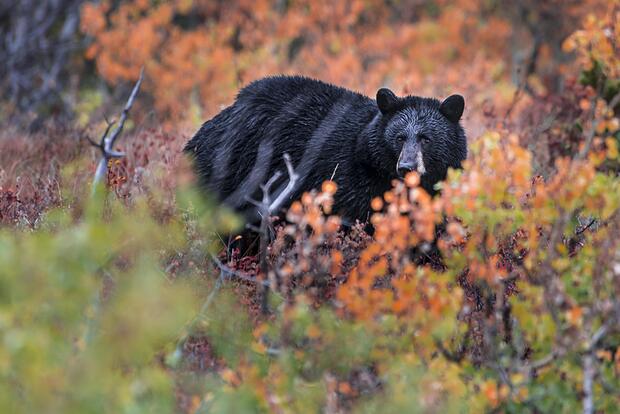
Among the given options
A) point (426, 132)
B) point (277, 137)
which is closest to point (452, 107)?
point (426, 132)

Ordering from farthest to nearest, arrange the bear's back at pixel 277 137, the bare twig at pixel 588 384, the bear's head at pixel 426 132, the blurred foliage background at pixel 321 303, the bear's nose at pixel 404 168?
1. the bear's back at pixel 277 137
2. the bear's head at pixel 426 132
3. the bear's nose at pixel 404 168
4. the bare twig at pixel 588 384
5. the blurred foliage background at pixel 321 303

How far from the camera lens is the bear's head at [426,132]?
21.7 feet

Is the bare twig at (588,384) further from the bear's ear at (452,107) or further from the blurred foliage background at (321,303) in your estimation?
the bear's ear at (452,107)

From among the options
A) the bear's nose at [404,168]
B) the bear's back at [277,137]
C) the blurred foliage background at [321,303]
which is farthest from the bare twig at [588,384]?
the bear's back at [277,137]

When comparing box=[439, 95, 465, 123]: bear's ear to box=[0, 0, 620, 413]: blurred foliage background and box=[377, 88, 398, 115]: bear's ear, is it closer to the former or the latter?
box=[377, 88, 398, 115]: bear's ear

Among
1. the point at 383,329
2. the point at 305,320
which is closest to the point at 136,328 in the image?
the point at 305,320

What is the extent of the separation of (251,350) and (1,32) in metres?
14.7

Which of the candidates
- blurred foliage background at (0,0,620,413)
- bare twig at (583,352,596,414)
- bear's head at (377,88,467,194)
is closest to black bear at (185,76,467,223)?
bear's head at (377,88,467,194)

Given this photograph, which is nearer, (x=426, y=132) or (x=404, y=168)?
(x=404, y=168)

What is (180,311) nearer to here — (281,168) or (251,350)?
(251,350)

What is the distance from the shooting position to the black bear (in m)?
6.63

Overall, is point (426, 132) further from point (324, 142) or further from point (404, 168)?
point (324, 142)

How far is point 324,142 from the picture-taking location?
6805mm

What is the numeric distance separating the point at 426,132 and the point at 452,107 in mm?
284
